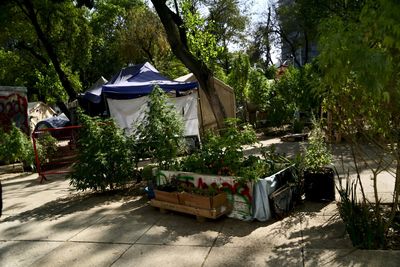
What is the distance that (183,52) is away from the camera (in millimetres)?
9812

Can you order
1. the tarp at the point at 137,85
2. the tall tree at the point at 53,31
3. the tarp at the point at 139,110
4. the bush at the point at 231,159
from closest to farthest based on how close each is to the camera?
the bush at the point at 231,159 → the tarp at the point at 137,85 → the tarp at the point at 139,110 → the tall tree at the point at 53,31

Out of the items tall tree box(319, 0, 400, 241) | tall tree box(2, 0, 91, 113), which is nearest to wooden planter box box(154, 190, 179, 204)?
tall tree box(319, 0, 400, 241)

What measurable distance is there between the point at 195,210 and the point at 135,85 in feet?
20.8

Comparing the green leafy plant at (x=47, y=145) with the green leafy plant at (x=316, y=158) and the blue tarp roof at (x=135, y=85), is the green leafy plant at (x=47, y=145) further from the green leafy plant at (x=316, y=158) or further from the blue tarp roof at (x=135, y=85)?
the green leafy plant at (x=316, y=158)

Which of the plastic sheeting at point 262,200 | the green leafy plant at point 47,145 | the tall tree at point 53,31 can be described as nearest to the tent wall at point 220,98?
the tall tree at point 53,31

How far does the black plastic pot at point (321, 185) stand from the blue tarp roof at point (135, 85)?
5.30 metres

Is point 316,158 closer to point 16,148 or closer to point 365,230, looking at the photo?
point 365,230

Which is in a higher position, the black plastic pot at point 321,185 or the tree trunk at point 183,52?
the tree trunk at point 183,52

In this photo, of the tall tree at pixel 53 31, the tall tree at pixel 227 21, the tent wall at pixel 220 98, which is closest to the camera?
the tent wall at pixel 220 98

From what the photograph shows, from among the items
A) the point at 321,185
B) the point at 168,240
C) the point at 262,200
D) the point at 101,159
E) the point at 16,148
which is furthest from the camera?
the point at 16,148

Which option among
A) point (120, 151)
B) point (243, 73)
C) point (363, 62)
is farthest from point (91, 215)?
point (243, 73)

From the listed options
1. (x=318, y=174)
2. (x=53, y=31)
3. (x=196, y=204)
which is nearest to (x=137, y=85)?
(x=196, y=204)

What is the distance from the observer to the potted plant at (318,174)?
5.48 metres

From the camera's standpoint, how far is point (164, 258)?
4.07 meters
